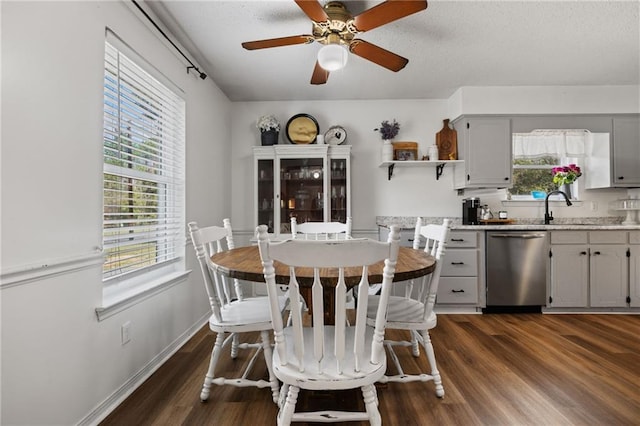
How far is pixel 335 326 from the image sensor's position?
123 centimetres

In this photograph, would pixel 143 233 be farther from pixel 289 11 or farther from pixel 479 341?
pixel 479 341

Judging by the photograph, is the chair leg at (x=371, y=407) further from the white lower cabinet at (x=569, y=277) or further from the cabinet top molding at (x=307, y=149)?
the white lower cabinet at (x=569, y=277)

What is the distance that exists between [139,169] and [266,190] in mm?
1725

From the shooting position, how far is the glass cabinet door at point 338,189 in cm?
379

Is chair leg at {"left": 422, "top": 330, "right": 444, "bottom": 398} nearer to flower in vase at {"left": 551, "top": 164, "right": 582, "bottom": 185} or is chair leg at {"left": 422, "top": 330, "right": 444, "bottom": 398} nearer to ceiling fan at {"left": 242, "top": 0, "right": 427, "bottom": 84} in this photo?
ceiling fan at {"left": 242, "top": 0, "right": 427, "bottom": 84}

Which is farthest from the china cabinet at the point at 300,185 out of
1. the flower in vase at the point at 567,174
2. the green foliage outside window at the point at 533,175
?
the flower in vase at the point at 567,174

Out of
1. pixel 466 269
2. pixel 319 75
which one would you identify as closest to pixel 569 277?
pixel 466 269

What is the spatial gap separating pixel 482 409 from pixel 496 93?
3.13 metres

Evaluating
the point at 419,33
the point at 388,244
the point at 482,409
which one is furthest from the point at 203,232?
the point at 419,33

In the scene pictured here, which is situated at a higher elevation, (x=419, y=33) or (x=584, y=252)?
(x=419, y=33)

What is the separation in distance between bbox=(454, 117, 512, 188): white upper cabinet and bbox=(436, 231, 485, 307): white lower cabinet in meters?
0.64

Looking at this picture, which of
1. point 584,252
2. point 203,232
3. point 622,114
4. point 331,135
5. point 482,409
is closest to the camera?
point 482,409

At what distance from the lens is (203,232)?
6.31 feet

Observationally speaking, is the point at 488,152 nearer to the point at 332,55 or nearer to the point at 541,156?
the point at 541,156
